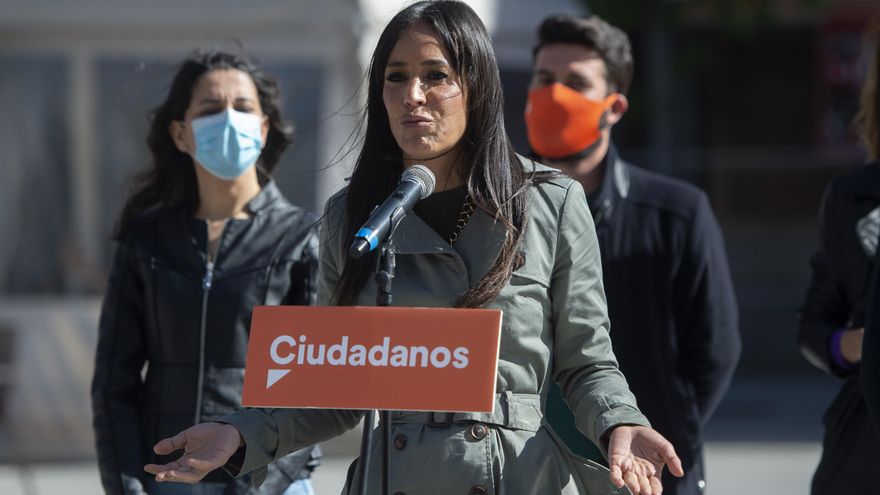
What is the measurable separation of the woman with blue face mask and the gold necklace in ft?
3.14

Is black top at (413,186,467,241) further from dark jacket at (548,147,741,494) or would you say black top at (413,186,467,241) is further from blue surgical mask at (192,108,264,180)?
dark jacket at (548,147,741,494)

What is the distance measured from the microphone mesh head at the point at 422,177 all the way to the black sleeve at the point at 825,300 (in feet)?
5.34

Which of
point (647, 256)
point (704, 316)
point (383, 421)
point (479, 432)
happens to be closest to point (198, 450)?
point (383, 421)

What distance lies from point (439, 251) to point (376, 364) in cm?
31

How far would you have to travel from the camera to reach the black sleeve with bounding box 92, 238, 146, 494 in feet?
11.5

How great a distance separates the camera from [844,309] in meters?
3.83

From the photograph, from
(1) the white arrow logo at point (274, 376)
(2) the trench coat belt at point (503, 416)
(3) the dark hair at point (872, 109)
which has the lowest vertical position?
(2) the trench coat belt at point (503, 416)

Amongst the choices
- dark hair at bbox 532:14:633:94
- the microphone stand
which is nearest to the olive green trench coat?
the microphone stand

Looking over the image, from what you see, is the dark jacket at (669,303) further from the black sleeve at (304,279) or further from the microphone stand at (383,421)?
the microphone stand at (383,421)

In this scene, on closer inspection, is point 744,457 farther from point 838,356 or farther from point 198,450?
point 198,450

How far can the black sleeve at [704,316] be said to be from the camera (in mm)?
3979

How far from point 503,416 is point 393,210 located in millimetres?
467

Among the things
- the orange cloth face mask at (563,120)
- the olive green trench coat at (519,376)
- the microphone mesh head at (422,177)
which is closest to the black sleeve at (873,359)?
the olive green trench coat at (519,376)

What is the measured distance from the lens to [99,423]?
3.56 m
